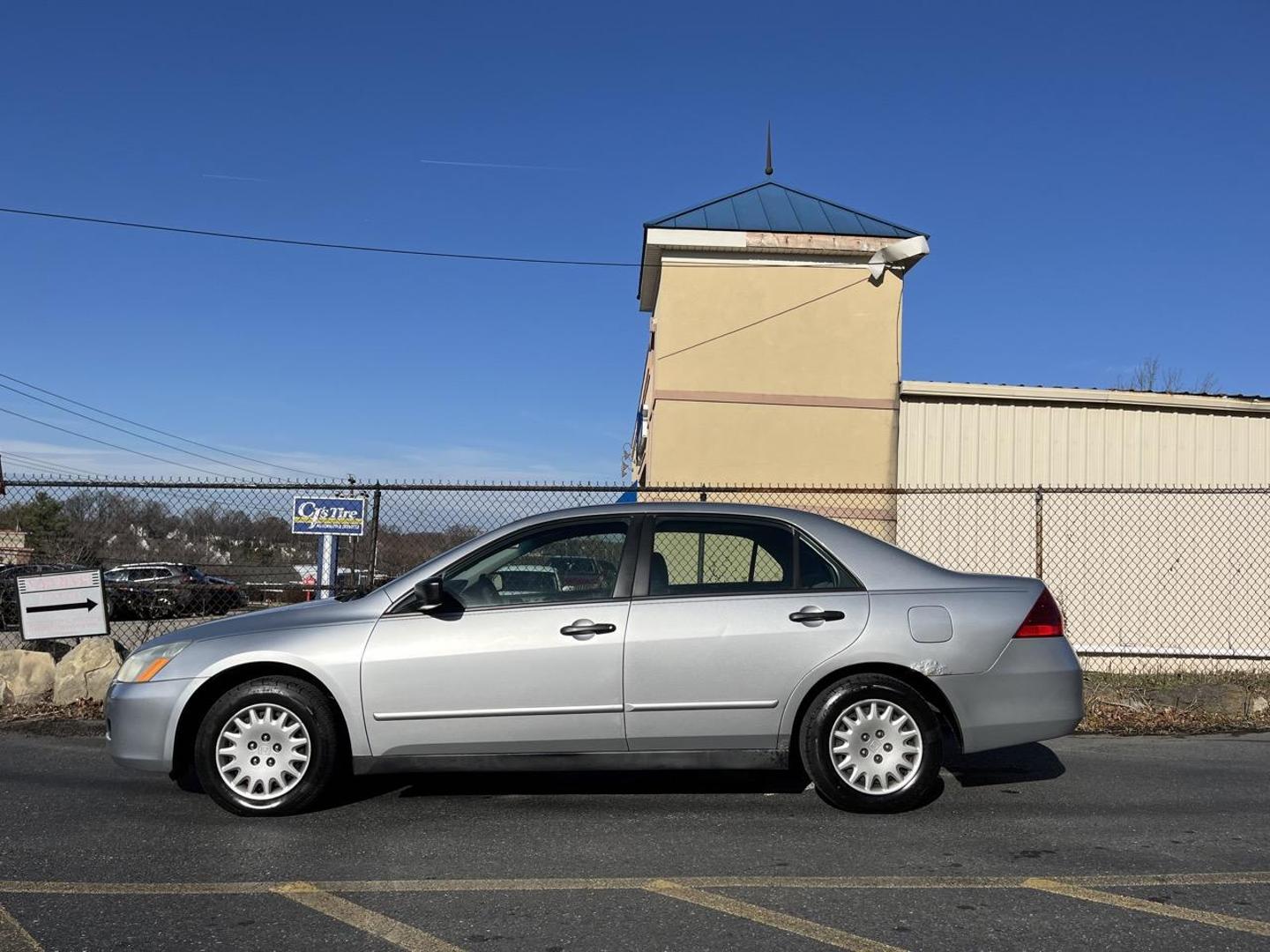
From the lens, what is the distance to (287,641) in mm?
5453

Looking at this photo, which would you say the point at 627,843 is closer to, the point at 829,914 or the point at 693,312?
the point at 829,914

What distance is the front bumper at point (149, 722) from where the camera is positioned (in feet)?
17.8

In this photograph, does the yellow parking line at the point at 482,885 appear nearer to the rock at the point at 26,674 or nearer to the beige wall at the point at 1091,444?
the rock at the point at 26,674

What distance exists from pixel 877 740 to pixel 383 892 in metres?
2.48

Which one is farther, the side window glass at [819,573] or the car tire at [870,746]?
the side window glass at [819,573]

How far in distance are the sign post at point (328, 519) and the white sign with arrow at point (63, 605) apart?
5.43 feet

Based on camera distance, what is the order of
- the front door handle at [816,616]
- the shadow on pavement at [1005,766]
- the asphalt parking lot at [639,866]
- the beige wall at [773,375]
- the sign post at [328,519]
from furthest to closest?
the beige wall at [773,375], the sign post at [328,519], the shadow on pavement at [1005,766], the front door handle at [816,616], the asphalt parking lot at [639,866]

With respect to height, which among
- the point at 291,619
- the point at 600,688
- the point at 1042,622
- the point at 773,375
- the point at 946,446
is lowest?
the point at 600,688

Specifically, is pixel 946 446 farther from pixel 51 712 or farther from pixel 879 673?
pixel 51 712

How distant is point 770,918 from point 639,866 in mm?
822

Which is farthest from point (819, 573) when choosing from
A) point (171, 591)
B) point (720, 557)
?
point (171, 591)

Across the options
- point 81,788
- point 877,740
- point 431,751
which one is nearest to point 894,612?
point 877,740

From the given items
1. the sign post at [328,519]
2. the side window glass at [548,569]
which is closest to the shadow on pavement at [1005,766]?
the side window glass at [548,569]

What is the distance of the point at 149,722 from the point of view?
214 inches
